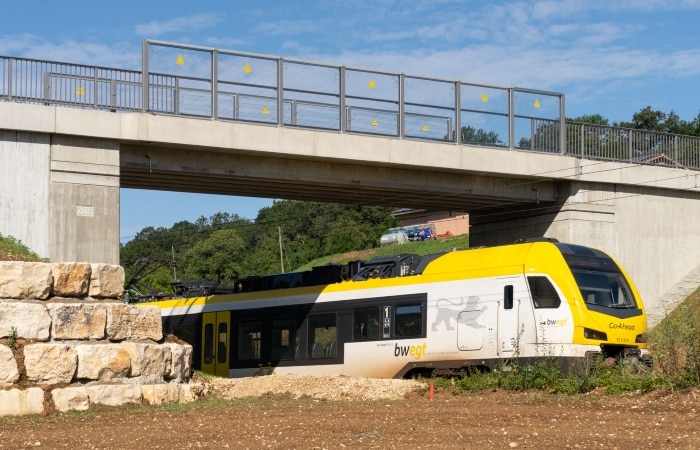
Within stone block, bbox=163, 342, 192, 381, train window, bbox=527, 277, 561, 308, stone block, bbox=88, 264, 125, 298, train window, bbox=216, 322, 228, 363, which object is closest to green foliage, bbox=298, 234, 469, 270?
train window, bbox=216, 322, 228, 363

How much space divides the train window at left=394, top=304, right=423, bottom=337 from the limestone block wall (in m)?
6.57

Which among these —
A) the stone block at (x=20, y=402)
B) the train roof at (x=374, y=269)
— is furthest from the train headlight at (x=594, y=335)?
the stone block at (x=20, y=402)

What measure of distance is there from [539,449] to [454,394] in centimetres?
986

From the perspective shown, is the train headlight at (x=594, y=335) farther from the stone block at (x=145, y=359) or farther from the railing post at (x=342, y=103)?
the railing post at (x=342, y=103)

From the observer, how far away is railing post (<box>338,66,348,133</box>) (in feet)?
99.2

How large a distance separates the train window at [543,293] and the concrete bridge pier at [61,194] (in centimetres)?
1017

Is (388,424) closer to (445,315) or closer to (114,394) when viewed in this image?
(114,394)

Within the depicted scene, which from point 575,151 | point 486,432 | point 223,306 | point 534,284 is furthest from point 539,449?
point 575,151

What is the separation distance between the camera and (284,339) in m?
29.0

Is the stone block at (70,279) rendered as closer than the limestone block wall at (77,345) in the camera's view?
No

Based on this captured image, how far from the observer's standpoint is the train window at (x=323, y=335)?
2719 cm

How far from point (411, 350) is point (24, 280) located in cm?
972

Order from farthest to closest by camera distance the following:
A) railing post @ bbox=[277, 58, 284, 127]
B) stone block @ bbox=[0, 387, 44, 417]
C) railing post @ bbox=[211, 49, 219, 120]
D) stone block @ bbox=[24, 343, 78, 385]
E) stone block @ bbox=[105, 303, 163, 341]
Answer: railing post @ bbox=[277, 58, 284, 127]
railing post @ bbox=[211, 49, 219, 120]
stone block @ bbox=[105, 303, 163, 341]
stone block @ bbox=[24, 343, 78, 385]
stone block @ bbox=[0, 387, 44, 417]

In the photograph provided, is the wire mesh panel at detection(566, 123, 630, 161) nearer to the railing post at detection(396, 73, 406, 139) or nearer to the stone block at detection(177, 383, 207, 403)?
the railing post at detection(396, 73, 406, 139)
